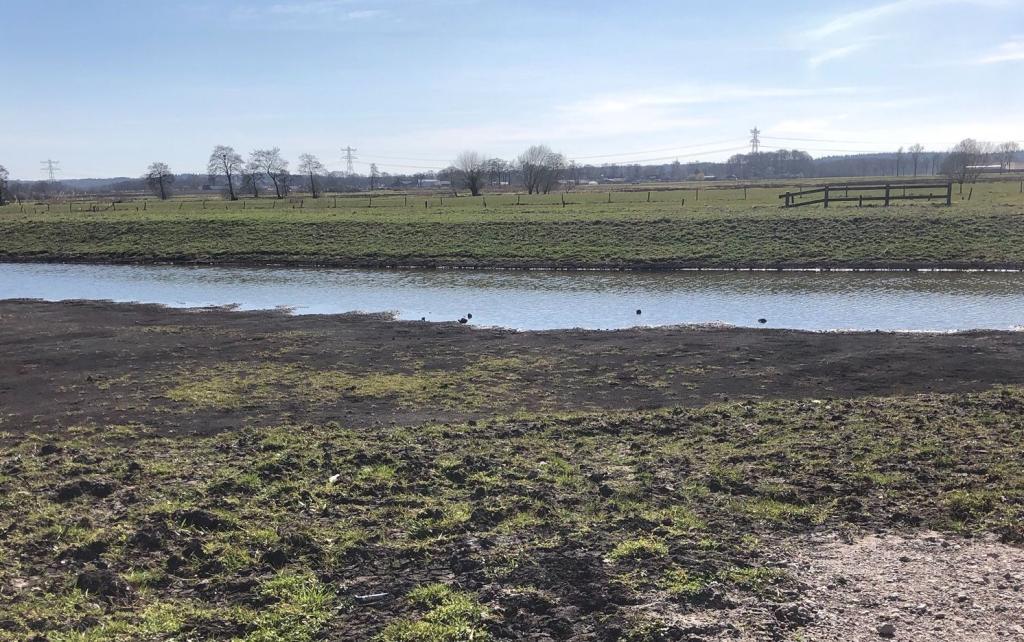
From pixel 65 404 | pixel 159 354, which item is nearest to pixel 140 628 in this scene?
pixel 65 404

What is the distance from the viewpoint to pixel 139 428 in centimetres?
1115

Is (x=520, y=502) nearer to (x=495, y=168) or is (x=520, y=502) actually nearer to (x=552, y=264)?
(x=552, y=264)

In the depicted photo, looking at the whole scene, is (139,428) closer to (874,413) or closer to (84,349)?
(84,349)

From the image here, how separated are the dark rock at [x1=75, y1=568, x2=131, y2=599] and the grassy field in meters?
29.8

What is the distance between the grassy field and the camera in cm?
3438

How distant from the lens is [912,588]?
5.97 m

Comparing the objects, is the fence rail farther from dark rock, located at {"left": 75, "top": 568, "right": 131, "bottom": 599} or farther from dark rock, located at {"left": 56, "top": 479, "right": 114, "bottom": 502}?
dark rock, located at {"left": 75, "top": 568, "right": 131, "bottom": 599}

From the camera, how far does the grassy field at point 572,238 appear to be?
113 ft

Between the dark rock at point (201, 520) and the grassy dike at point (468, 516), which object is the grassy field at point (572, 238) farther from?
the dark rock at point (201, 520)

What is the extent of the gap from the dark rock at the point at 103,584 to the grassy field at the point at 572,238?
2975 cm

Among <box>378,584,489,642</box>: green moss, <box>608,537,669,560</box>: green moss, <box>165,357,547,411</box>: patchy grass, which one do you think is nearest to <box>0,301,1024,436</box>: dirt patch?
<box>165,357,547,411</box>: patchy grass

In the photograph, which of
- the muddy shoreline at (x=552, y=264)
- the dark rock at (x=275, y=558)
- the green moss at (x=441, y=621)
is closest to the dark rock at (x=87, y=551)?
the dark rock at (x=275, y=558)

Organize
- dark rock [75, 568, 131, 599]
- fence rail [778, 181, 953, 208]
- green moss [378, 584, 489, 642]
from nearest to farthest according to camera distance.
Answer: green moss [378, 584, 489, 642], dark rock [75, 568, 131, 599], fence rail [778, 181, 953, 208]

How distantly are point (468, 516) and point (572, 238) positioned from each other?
33.7m
